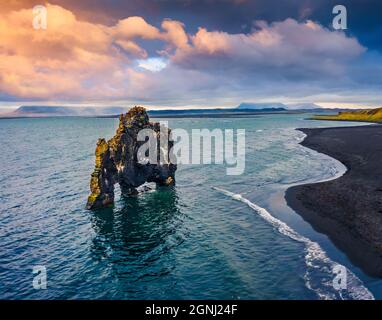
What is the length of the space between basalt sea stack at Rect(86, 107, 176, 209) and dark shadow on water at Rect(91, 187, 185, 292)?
9.09ft

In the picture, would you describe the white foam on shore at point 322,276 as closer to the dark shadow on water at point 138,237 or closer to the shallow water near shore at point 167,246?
the shallow water near shore at point 167,246

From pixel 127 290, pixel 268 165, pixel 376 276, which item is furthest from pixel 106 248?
pixel 268 165

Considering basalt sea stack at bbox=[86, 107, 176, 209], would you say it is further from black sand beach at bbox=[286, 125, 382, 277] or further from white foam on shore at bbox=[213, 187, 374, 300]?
white foam on shore at bbox=[213, 187, 374, 300]

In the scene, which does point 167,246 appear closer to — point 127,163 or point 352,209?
point 127,163

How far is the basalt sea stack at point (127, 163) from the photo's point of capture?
48.9m

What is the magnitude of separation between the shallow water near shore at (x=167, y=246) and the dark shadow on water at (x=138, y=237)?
4.5 inches

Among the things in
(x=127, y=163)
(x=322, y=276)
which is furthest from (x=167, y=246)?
(x=127, y=163)

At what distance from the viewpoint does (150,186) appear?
63.2m

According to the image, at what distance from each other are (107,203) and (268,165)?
46.4 m

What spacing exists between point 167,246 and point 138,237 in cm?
449

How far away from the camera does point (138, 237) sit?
37500 mm

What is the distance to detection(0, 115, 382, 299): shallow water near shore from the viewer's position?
2642 cm

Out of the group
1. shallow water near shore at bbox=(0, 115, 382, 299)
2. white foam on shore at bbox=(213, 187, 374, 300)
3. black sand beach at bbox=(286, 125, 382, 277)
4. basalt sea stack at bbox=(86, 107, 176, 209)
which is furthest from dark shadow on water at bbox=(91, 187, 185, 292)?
black sand beach at bbox=(286, 125, 382, 277)

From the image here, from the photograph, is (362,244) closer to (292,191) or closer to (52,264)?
(292,191)
